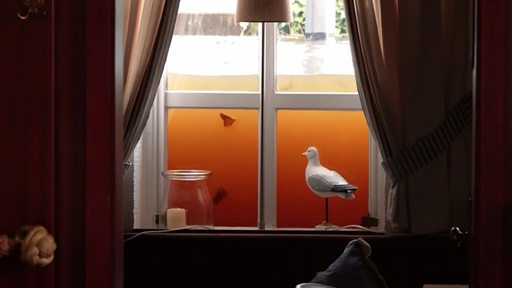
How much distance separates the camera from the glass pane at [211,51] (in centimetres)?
324

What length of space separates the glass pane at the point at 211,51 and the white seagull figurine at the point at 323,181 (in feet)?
1.10

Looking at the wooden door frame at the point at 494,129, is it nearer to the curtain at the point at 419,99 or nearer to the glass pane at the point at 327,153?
the curtain at the point at 419,99

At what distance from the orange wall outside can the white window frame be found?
30 mm

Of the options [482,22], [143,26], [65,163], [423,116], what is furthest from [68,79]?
[423,116]

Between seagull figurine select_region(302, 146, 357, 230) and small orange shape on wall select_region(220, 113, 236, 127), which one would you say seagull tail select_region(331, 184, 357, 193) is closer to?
seagull figurine select_region(302, 146, 357, 230)

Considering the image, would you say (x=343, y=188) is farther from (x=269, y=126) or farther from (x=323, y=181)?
(x=269, y=126)

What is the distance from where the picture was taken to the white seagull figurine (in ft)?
10.2

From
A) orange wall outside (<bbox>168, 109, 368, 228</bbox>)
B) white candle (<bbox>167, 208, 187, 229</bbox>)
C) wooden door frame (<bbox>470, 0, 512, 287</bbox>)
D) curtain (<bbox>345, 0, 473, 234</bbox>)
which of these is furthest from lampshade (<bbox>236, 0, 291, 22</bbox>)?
wooden door frame (<bbox>470, 0, 512, 287</bbox>)

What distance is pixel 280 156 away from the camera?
3270mm

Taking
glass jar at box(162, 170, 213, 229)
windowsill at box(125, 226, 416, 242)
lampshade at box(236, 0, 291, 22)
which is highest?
lampshade at box(236, 0, 291, 22)

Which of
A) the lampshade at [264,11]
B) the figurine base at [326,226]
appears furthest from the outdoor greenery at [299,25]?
the figurine base at [326,226]

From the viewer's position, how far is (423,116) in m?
2.98

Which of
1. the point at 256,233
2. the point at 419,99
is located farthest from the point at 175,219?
the point at 419,99

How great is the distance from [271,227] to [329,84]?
21.9 inches
